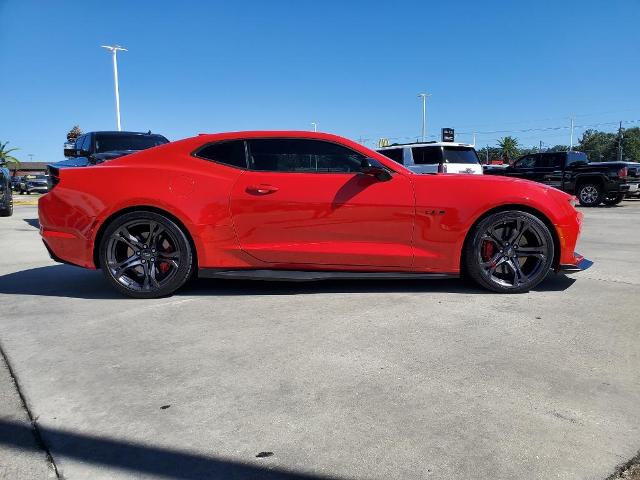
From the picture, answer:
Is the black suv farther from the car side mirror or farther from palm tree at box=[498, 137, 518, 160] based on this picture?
palm tree at box=[498, 137, 518, 160]

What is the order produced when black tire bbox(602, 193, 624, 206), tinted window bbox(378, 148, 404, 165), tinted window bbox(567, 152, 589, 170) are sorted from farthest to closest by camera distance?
1. tinted window bbox(567, 152, 589, 170)
2. black tire bbox(602, 193, 624, 206)
3. tinted window bbox(378, 148, 404, 165)

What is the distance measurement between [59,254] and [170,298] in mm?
1034

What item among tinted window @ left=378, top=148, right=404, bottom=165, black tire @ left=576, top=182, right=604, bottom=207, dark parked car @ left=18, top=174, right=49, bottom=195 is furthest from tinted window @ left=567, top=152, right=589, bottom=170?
dark parked car @ left=18, top=174, right=49, bottom=195

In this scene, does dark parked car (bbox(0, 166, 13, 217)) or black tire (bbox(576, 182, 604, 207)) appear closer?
dark parked car (bbox(0, 166, 13, 217))

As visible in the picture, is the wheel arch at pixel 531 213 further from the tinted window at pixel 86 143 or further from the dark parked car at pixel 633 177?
the dark parked car at pixel 633 177

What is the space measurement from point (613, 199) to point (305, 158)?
15.7 m

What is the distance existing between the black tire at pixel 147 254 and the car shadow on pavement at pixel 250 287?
24 centimetres

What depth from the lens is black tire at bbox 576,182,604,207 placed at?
15.6 metres

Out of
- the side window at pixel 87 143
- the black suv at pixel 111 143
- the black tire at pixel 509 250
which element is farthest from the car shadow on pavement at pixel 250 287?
the side window at pixel 87 143

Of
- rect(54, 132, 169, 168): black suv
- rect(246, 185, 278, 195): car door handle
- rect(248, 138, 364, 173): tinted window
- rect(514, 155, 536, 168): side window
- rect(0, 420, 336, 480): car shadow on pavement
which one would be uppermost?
rect(54, 132, 169, 168): black suv

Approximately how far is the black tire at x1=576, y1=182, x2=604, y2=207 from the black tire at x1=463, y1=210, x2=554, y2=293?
1321cm

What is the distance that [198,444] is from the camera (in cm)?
205

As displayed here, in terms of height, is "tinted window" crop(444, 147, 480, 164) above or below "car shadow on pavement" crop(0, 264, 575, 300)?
above

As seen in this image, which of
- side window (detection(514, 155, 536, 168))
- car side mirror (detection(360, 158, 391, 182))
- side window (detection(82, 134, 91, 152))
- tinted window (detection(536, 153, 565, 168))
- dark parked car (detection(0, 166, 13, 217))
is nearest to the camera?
car side mirror (detection(360, 158, 391, 182))
